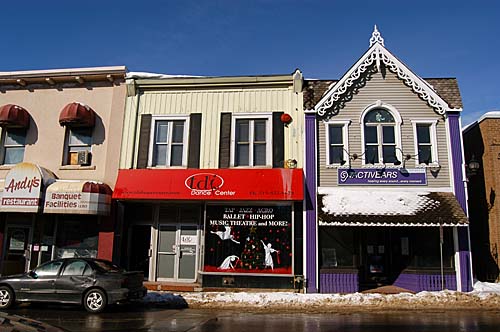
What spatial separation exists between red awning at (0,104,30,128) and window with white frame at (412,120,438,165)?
48.6ft

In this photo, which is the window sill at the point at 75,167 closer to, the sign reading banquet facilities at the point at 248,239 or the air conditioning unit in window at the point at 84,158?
the air conditioning unit in window at the point at 84,158

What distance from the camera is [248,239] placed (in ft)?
49.0

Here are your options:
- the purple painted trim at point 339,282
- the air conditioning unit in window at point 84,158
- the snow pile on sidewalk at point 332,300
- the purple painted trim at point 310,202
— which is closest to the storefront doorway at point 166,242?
the snow pile on sidewalk at point 332,300

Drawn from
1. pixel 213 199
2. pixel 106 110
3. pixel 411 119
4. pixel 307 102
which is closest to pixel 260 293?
pixel 213 199

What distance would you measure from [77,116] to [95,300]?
752 cm

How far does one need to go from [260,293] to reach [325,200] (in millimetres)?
3747

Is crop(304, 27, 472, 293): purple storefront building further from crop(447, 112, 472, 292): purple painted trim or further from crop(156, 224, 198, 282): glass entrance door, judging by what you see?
crop(156, 224, 198, 282): glass entrance door

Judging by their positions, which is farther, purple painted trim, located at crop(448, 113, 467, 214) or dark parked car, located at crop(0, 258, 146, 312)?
purple painted trim, located at crop(448, 113, 467, 214)

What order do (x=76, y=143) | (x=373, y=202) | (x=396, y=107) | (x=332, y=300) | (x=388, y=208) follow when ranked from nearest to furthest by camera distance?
1. (x=332, y=300)
2. (x=388, y=208)
3. (x=373, y=202)
4. (x=396, y=107)
5. (x=76, y=143)

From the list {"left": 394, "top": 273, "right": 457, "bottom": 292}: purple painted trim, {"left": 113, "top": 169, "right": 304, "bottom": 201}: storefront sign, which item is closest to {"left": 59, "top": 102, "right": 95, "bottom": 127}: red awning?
{"left": 113, "top": 169, "right": 304, "bottom": 201}: storefront sign

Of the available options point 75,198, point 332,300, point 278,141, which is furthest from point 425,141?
point 75,198

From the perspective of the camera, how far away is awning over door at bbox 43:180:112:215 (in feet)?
48.3

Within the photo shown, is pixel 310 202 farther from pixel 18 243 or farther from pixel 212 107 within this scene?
pixel 18 243

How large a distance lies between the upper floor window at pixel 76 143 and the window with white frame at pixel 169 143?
265 cm
